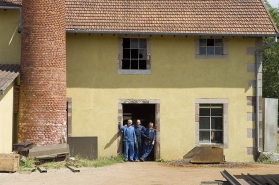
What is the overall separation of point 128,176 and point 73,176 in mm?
1436

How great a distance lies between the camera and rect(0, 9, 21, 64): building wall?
16.3 m

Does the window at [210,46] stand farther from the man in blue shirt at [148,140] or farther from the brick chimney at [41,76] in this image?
the brick chimney at [41,76]

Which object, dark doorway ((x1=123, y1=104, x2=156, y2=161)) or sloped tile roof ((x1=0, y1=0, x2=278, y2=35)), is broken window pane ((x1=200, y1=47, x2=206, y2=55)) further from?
dark doorway ((x1=123, y1=104, x2=156, y2=161))

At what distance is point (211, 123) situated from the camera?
17000mm

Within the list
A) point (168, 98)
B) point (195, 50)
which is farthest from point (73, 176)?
point (195, 50)

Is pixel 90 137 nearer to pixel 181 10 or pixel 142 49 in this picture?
pixel 142 49

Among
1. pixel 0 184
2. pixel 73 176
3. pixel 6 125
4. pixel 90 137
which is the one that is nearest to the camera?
pixel 0 184

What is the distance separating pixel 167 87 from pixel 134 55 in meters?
1.61

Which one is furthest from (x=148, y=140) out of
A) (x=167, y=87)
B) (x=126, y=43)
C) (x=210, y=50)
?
(x=210, y=50)

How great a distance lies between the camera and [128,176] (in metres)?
12.6

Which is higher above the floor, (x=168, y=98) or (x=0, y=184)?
(x=168, y=98)

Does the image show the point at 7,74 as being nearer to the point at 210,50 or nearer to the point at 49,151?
the point at 49,151

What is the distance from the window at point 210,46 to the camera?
17.1m

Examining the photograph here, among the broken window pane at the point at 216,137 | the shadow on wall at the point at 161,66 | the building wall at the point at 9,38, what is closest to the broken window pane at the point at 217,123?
the broken window pane at the point at 216,137
